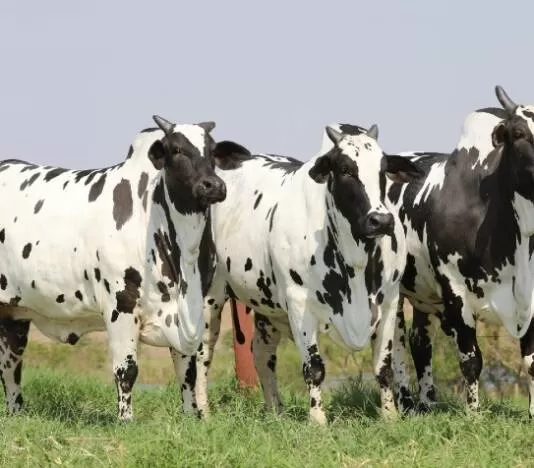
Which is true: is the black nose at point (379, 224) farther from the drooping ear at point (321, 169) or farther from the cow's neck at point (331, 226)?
the drooping ear at point (321, 169)

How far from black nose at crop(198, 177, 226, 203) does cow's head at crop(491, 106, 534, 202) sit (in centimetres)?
196

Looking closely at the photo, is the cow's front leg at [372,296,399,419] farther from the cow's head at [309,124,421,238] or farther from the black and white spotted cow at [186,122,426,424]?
the cow's head at [309,124,421,238]

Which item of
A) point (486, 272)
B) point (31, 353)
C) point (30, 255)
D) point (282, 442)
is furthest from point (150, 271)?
point (31, 353)

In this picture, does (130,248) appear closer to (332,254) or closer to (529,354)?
(332,254)

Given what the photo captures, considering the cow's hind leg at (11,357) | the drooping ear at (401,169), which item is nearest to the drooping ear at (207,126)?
the drooping ear at (401,169)

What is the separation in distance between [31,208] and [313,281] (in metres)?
2.32

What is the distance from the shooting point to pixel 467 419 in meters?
7.54

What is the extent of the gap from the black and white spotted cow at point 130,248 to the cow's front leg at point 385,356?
1301 mm

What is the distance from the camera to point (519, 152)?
7.91m

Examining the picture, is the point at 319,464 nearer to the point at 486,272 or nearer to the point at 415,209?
the point at 486,272

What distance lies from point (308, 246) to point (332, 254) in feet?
0.66

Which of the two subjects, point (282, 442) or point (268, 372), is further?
point (268, 372)

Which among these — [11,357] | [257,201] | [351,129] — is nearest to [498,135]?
[351,129]

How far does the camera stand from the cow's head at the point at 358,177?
775cm
